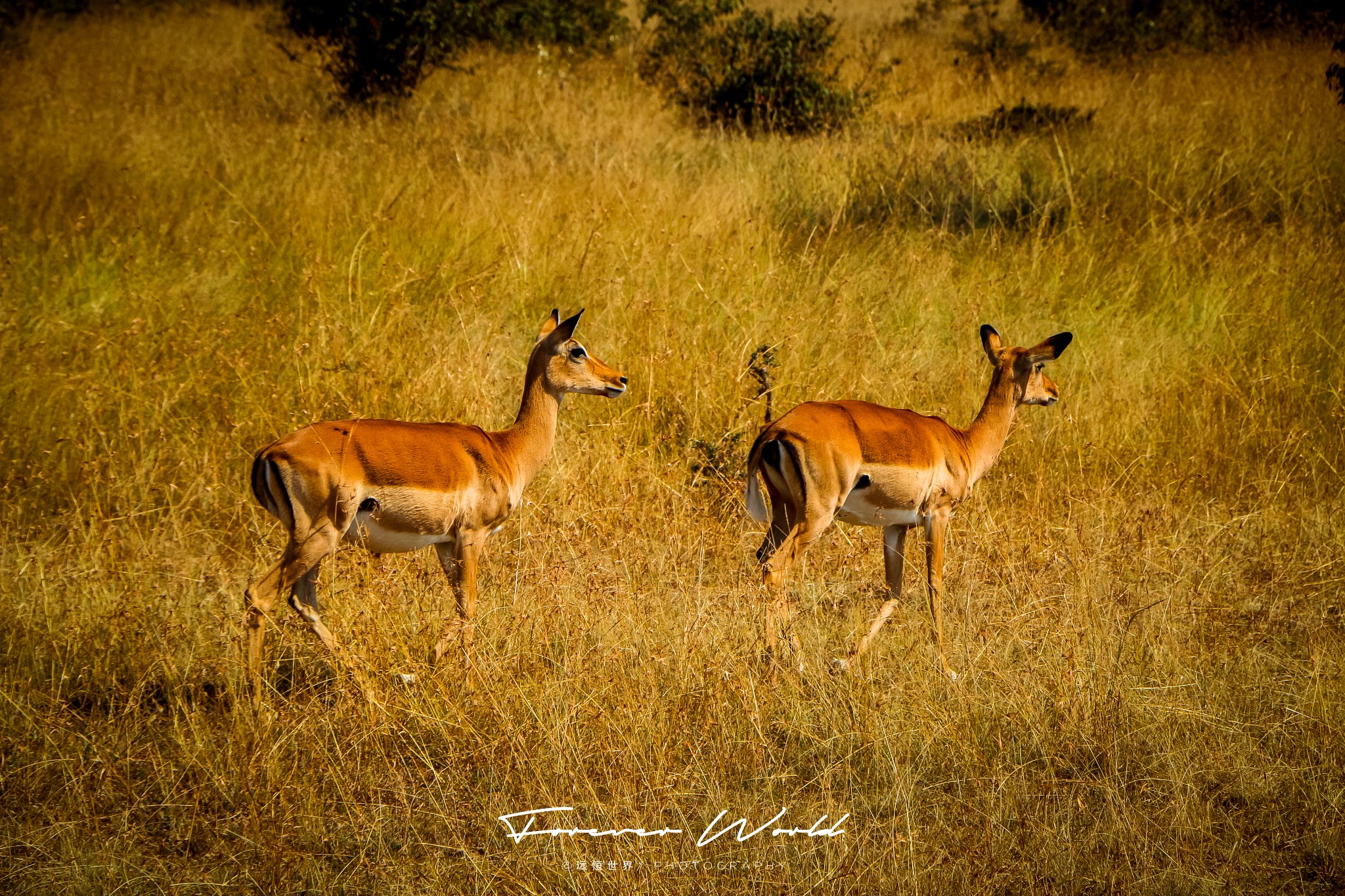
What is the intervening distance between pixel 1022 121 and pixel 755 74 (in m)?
2.52

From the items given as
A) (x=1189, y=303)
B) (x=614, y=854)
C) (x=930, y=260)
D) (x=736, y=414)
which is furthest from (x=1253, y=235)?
(x=614, y=854)

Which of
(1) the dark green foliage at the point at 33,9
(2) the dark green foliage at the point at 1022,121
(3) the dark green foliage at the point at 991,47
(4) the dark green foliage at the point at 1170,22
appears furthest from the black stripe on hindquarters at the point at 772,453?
(1) the dark green foliage at the point at 33,9

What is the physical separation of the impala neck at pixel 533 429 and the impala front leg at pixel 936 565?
4.82 ft

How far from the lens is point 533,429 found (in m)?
4.58

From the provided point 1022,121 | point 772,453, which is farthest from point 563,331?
point 1022,121

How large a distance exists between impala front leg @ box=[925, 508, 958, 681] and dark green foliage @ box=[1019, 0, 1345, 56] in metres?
11.7

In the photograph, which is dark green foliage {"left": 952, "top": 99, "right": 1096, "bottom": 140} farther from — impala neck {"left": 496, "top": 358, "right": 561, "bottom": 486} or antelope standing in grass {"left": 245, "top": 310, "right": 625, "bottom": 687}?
antelope standing in grass {"left": 245, "top": 310, "right": 625, "bottom": 687}

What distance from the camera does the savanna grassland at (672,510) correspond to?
3258mm

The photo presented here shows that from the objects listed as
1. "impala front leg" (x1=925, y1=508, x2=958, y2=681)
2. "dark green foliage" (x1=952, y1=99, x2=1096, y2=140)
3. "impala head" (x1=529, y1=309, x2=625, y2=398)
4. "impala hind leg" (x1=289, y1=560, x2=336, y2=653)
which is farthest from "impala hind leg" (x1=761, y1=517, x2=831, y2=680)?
"dark green foliage" (x1=952, y1=99, x2=1096, y2=140)

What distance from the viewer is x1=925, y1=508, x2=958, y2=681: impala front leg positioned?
4.38m

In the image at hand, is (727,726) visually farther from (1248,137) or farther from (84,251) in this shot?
(1248,137)

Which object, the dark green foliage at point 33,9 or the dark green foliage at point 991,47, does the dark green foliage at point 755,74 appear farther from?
the dark green foliage at point 33,9

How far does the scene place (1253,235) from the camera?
8.40 metres

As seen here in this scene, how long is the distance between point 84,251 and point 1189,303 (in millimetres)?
6623
